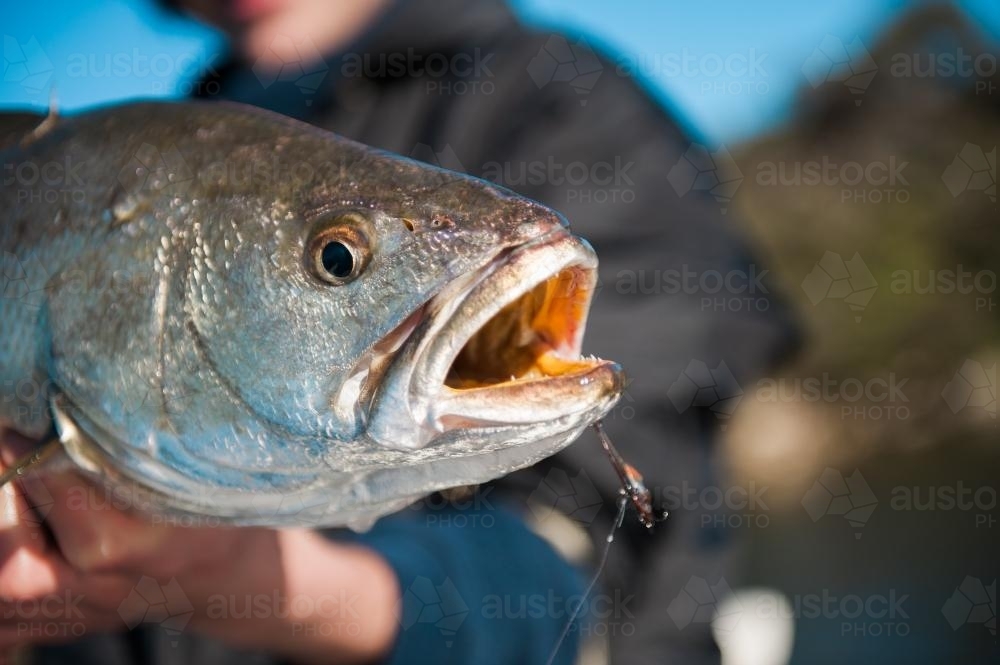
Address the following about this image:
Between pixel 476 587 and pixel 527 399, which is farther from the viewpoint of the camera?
pixel 476 587

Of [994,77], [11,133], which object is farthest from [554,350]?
[994,77]

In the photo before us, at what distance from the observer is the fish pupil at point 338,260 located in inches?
40.6

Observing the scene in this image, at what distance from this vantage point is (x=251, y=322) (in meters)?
1.06

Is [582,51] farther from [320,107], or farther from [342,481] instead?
[342,481]

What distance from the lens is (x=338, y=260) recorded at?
104cm

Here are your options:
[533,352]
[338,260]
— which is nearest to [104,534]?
[338,260]

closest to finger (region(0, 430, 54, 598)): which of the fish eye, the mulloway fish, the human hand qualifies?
the human hand

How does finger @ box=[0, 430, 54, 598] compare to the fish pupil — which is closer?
Result: the fish pupil

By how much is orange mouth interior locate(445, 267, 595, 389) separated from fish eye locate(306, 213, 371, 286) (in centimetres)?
18

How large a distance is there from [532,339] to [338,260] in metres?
0.27

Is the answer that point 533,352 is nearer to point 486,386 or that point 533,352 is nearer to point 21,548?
point 486,386

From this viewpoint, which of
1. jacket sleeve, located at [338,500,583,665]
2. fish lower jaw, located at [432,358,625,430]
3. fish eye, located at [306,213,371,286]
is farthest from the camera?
jacket sleeve, located at [338,500,583,665]

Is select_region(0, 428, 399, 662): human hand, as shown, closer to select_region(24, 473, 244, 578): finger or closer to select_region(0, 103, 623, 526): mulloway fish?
select_region(24, 473, 244, 578): finger

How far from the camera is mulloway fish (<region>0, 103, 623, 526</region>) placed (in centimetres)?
96
